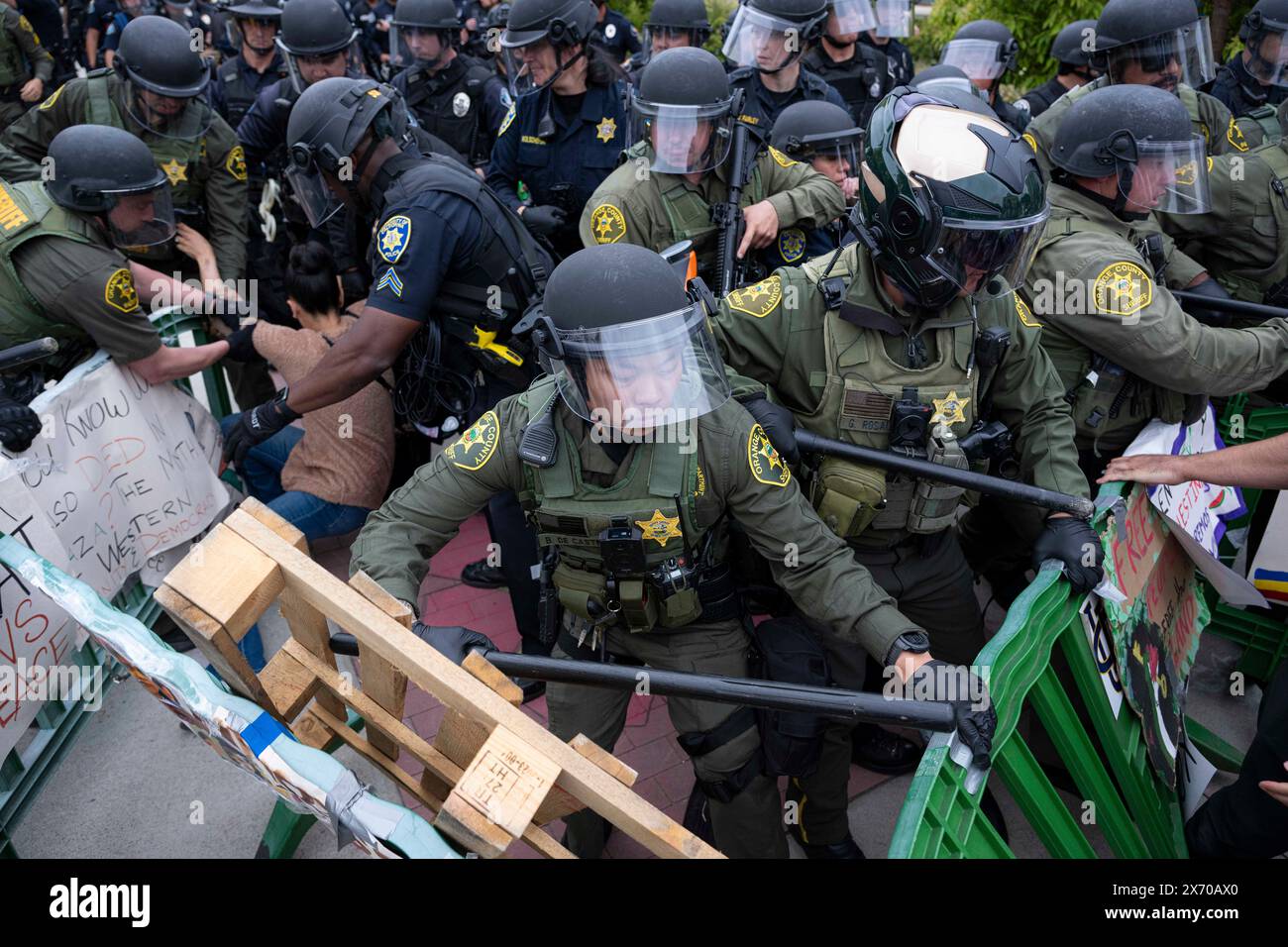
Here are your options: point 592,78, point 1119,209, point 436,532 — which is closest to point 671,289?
point 436,532

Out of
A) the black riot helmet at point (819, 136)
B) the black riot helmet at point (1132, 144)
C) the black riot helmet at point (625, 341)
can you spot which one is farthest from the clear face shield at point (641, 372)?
the black riot helmet at point (819, 136)

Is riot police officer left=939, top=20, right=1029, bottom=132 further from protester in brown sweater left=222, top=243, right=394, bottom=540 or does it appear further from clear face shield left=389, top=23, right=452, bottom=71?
protester in brown sweater left=222, top=243, right=394, bottom=540

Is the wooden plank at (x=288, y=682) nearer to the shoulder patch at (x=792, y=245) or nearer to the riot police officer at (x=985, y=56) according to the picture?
the shoulder patch at (x=792, y=245)

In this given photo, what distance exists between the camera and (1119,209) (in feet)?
10.7

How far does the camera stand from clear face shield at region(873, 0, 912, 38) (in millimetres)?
6894

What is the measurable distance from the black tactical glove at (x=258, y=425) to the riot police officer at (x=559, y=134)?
1.81 m

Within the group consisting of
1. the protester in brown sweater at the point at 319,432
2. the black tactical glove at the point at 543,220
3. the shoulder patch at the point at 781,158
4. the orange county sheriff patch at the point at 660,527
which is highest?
the shoulder patch at the point at 781,158

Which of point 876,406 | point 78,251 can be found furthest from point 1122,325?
point 78,251

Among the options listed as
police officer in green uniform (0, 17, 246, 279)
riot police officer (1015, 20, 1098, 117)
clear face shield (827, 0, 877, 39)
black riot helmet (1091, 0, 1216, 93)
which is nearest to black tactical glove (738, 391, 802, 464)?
black riot helmet (1091, 0, 1216, 93)

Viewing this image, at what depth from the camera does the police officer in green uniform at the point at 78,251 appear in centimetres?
355

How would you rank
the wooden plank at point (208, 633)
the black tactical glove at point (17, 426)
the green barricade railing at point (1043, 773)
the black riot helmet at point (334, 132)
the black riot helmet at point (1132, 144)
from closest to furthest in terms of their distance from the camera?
1. the wooden plank at point (208, 633)
2. the green barricade railing at point (1043, 773)
3. the black tactical glove at point (17, 426)
4. the black riot helmet at point (1132, 144)
5. the black riot helmet at point (334, 132)

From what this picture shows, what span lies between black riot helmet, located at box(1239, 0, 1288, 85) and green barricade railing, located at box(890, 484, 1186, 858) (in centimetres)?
369

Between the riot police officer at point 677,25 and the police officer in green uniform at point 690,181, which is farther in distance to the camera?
the riot police officer at point 677,25

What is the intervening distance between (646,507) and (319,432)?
2.37 metres
